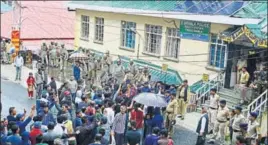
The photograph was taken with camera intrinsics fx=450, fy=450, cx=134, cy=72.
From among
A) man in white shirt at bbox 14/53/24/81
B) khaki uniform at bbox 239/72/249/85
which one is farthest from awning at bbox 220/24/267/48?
man in white shirt at bbox 14/53/24/81

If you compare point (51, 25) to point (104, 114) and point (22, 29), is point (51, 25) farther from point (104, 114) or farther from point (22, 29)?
point (104, 114)

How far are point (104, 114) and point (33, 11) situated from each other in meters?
24.5

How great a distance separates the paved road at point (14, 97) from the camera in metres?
19.1

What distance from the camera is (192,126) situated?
17.2m

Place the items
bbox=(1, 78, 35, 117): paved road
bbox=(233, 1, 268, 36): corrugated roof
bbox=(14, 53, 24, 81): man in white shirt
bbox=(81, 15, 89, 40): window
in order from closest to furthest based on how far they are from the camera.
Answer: bbox=(233, 1, 268, 36): corrugated roof < bbox=(1, 78, 35, 117): paved road < bbox=(14, 53, 24, 81): man in white shirt < bbox=(81, 15, 89, 40): window

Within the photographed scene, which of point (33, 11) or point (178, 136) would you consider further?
point (33, 11)

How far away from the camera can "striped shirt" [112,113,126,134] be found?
12.2m

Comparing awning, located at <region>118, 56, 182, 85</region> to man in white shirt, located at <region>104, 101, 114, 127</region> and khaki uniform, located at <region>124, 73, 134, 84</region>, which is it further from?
man in white shirt, located at <region>104, 101, 114, 127</region>

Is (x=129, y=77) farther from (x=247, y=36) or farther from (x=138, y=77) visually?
(x=247, y=36)

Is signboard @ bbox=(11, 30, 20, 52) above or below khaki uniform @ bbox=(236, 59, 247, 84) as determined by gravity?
above

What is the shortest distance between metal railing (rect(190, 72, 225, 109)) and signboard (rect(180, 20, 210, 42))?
209cm

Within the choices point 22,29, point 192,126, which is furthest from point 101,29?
point 192,126

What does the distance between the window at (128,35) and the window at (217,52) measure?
6.04 m

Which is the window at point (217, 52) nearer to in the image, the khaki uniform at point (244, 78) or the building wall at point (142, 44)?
the building wall at point (142, 44)
